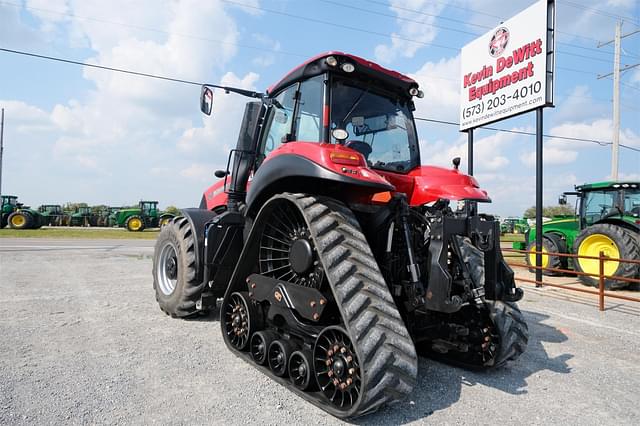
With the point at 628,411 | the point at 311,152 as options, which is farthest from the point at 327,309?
the point at 628,411

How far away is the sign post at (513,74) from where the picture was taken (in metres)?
8.81

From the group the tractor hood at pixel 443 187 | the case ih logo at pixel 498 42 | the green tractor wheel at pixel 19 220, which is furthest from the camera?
the green tractor wheel at pixel 19 220

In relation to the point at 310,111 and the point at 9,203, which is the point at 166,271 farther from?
the point at 9,203

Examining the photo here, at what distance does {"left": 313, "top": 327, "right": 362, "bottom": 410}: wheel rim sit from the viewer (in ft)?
9.07

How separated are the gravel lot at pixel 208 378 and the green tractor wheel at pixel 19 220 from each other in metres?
23.8

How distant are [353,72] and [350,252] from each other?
1717 millimetres

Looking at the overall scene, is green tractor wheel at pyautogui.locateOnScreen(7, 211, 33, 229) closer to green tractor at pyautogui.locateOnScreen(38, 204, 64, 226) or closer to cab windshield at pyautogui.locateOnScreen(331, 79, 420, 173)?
green tractor at pyautogui.locateOnScreen(38, 204, 64, 226)

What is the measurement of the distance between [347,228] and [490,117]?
859 cm

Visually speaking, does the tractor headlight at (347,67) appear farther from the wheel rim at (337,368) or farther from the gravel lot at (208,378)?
the gravel lot at (208,378)

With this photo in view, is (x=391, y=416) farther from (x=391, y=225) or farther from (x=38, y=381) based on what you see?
(x=38, y=381)


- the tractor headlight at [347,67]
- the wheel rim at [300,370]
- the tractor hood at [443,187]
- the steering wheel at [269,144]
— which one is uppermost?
the tractor headlight at [347,67]

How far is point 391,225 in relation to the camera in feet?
10.9

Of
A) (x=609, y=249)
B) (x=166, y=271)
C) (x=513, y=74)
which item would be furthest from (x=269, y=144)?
(x=609, y=249)

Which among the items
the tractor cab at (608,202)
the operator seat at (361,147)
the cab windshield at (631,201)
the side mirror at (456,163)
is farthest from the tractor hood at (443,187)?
the cab windshield at (631,201)
